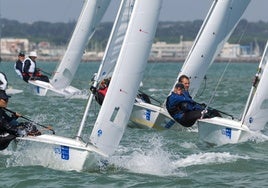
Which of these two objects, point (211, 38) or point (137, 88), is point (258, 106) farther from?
point (137, 88)

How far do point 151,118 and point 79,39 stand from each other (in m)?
7.77

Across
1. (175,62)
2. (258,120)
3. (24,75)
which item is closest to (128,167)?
(258,120)

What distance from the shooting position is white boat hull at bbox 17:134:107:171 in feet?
33.9

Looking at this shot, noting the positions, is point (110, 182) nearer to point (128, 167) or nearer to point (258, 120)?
point (128, 167)

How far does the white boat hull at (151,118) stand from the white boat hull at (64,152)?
5107 millimetres

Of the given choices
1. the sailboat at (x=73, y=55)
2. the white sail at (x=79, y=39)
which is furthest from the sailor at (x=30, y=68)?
the white sail at (x=79, y=39)

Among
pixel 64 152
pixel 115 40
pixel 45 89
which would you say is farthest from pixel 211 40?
pixel 45 89

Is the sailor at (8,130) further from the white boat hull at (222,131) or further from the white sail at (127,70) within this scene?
the white boat hull at (222,131)

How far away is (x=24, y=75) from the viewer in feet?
76.4

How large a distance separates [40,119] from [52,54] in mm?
124498

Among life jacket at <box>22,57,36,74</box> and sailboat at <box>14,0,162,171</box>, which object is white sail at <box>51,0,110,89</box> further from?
sailboat at <box>14,0,162,171</box>

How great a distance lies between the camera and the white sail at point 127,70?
10.4m

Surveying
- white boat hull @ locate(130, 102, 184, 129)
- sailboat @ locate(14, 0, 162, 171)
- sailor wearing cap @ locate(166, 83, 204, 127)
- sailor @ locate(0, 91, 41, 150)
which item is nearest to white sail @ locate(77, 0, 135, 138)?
sailboat @ locate(14, 0, 162, 171)

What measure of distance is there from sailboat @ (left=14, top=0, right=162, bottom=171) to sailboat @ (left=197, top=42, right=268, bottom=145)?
3.07 m
